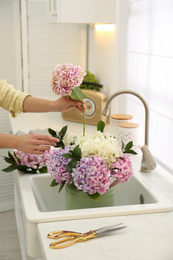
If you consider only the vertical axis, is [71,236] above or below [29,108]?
below

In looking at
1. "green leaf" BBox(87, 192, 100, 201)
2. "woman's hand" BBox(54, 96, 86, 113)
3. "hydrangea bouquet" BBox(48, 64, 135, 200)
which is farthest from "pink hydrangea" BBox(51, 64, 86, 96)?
"green leaf" BBox(87, 192, 100, 201)

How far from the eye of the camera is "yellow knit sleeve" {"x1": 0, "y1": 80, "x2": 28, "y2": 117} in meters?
1.89

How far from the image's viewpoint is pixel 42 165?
1567 mm

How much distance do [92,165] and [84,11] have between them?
1.53 meters

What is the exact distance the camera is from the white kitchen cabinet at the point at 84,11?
243cm

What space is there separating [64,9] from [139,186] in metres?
1.38

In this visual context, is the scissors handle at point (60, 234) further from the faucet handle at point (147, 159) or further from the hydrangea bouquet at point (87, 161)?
the faucet handle at point (147, 159)

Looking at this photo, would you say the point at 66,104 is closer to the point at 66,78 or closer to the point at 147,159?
the point at 66,78

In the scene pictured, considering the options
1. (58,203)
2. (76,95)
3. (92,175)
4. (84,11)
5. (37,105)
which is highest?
(84,11)

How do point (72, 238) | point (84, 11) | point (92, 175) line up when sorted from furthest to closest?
1. point (84, 11)
2. point (92, 175)
3. point (72, 238)

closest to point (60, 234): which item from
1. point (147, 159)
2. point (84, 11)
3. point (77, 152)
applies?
point (77, 152)

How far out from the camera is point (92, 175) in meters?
1.20

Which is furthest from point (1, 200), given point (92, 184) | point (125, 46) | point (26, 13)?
point (92, 184)

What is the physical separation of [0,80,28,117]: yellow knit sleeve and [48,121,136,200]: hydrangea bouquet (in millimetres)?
653
